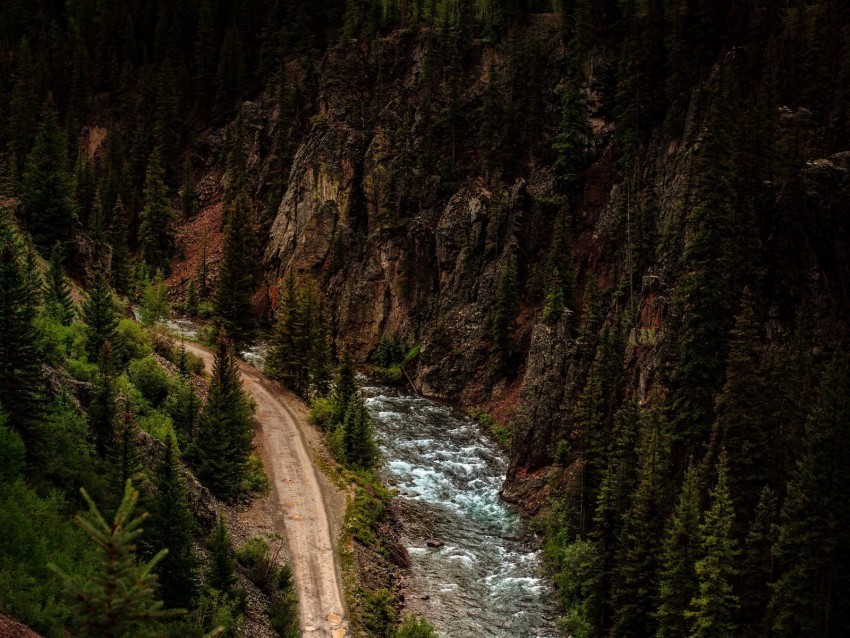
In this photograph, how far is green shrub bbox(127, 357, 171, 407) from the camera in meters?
35.4

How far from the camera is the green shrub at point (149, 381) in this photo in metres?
35.4

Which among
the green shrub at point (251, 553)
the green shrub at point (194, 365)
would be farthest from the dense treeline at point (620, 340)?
the green shrub at point (194, 365)

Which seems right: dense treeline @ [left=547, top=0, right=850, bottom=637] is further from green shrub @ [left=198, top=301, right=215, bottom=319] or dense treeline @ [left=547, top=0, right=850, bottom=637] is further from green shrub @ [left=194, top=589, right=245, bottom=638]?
green shrub @ [left=198, top=301, right=215, bottom=319]

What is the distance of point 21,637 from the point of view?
13.5 metres

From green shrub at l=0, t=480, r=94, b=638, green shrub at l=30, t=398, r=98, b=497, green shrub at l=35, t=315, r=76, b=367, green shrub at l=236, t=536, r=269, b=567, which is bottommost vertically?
green shrub at l=236, t=536, r=269, b=567

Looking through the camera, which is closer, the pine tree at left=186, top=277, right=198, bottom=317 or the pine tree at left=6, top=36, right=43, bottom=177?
the pine tree at left=186, top=277, right=198, bottom=317

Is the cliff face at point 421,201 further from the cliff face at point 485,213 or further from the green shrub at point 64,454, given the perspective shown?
the green shrub at point 64,454

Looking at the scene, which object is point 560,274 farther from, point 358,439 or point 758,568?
point 758,568

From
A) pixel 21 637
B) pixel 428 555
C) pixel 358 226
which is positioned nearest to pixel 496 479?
pixel 428 555

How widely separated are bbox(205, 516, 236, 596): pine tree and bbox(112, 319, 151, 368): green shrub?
1383 centimetres

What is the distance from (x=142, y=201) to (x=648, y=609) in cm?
9334

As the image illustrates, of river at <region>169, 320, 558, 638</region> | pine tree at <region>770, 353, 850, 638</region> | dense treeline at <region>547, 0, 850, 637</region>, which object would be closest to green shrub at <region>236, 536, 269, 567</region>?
river at <region>169, 320, 558, 638</region>

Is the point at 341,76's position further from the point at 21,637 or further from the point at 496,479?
the point at 21,637

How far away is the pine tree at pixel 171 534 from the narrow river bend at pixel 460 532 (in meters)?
15.8
